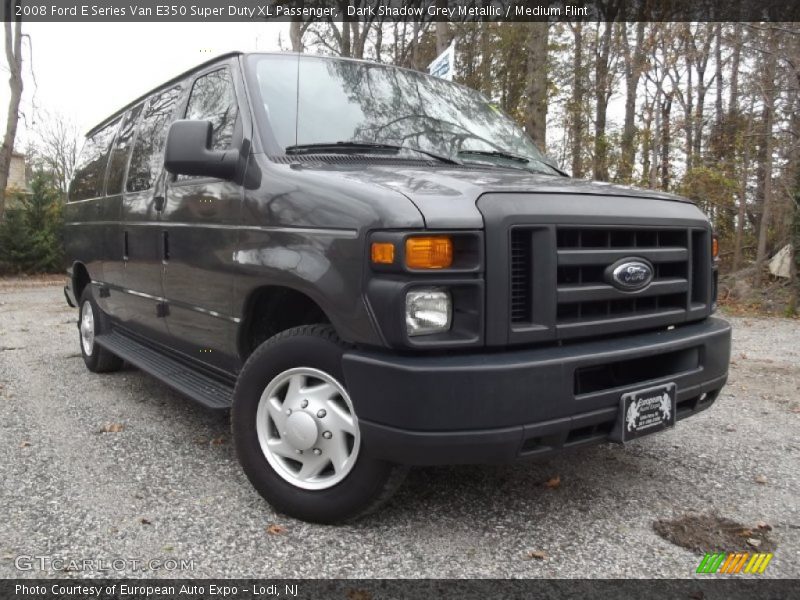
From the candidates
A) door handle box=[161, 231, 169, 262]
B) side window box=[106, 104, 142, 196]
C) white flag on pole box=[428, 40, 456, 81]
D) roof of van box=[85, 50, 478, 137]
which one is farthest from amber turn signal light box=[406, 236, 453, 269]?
white flag on pole box=[428, 40, 456, 81]

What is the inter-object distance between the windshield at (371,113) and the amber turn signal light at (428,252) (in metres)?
1.01

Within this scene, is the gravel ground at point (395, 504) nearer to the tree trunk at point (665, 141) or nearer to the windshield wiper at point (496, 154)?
the windshield wiper at point (496, 154)

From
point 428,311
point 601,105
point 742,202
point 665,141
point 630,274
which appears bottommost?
point 428,311

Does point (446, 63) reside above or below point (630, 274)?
above

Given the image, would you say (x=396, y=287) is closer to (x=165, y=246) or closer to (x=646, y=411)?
(x=646, y=411)

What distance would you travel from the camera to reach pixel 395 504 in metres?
2.88

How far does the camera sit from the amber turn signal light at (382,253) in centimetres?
226

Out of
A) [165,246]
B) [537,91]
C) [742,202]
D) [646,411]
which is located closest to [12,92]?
[537,91]

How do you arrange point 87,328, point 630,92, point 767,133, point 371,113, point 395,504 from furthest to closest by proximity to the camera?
point 630,92 → point 767,133 → point 87,328 → point 371,113 → point 395,504

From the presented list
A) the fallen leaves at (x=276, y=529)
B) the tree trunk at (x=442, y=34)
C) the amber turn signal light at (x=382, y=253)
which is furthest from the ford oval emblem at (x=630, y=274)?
the tree trunk at (x=442, y=34)

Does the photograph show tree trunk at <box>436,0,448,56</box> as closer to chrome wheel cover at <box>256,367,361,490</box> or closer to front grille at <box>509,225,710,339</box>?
front grille at <box>509,225,710,339</box>

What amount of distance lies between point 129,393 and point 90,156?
229 cm

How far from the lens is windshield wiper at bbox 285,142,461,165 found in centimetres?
303

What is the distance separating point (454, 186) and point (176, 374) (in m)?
2.16
